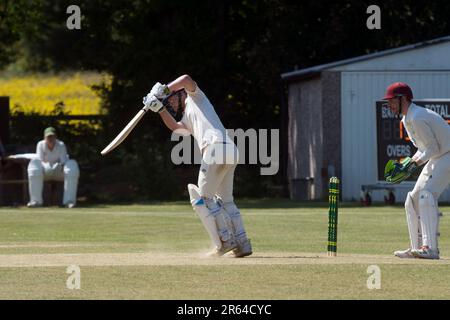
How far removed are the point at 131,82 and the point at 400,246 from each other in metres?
22.0

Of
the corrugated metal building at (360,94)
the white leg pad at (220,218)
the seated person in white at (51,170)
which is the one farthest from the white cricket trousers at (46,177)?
the white leg pad at (220,218)

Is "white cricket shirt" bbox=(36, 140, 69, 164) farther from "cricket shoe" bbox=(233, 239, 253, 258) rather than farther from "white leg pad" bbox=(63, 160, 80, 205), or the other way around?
"cricket shoe" bbox=(233, 239, 253, 258)

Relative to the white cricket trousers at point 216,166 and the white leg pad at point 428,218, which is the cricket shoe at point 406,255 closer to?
the white leg pad at point 428,218

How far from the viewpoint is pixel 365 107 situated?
31719mm

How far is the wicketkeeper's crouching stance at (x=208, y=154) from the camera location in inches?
543

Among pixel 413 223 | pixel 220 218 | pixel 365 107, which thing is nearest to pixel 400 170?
pixel 413 223

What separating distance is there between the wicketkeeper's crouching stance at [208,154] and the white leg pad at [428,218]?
1.91 metres

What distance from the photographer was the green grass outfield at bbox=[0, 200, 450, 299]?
442 inches

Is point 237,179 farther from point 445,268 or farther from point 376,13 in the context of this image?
point 445,268

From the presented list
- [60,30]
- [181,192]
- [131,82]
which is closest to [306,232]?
[181,192]


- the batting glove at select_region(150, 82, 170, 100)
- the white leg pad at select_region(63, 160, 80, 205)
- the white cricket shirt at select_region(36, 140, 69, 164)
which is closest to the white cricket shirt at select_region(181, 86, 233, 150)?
the batting glove at select_region(150, 82, 170, 100)

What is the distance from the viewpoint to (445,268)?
43.1 feet

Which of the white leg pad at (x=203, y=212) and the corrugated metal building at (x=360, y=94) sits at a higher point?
the corrugated metal building at (x=360, y=94)

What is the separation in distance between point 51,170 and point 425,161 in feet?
50.9
